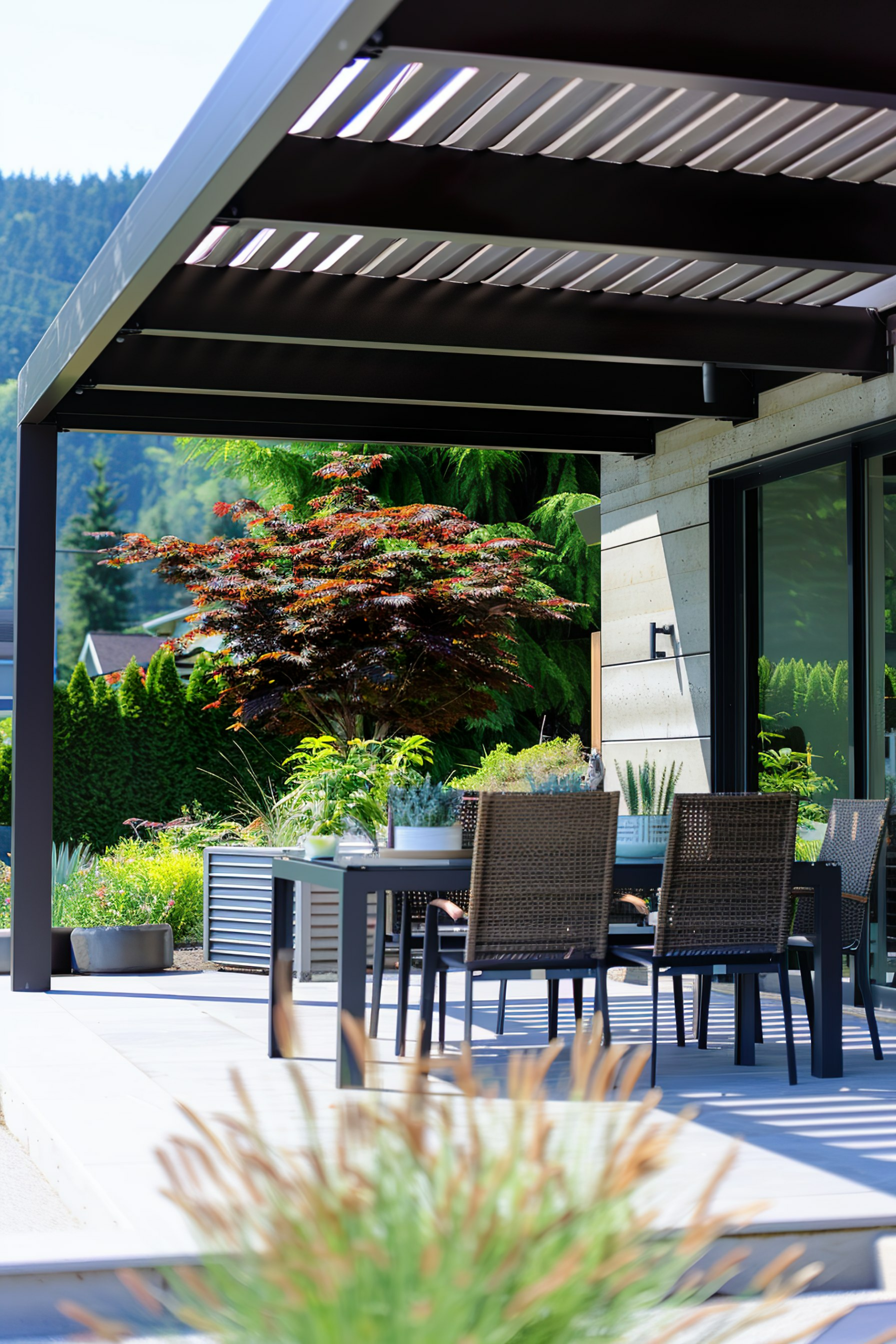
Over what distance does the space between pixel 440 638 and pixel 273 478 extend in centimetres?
765

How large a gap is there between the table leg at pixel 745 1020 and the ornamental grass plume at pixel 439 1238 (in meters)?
4.14

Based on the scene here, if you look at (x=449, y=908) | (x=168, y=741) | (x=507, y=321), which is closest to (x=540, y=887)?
(x=449, y=908)

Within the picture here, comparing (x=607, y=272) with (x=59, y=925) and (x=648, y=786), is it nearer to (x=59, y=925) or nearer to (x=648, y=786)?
(x=648, y=786)

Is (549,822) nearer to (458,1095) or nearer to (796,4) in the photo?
(458,1095)

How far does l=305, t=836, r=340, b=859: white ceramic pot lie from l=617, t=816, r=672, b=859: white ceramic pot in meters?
1.04

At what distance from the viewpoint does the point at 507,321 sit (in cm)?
646

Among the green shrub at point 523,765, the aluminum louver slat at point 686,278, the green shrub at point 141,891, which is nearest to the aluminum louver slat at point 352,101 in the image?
the aluminum louver slat at point 686,278

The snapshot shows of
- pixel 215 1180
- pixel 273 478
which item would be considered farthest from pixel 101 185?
pixel 215 1180

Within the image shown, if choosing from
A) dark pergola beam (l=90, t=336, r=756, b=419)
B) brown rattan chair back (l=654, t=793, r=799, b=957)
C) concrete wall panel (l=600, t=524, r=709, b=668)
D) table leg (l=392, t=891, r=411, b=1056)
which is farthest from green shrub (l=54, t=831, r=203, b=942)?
brown rattan chair back (l=654, t=793, r=799, b=957)

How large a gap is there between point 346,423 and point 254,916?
2.89 m

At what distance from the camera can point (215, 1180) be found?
43.1 inches

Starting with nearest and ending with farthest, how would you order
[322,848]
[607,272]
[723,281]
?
[322,848] → [607,272] → [723,281]

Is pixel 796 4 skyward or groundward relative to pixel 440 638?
skyward

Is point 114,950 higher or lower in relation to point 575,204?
lower
